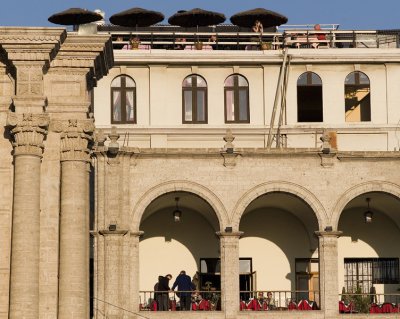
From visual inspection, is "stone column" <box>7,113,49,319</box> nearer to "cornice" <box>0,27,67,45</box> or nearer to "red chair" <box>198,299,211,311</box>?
"cornice" <box>0,27,67,45</box>

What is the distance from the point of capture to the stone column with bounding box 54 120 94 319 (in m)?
51.7

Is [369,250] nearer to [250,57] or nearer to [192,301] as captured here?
[192,301]

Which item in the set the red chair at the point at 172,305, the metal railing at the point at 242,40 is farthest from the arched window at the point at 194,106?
the red chair at the point at 172,305

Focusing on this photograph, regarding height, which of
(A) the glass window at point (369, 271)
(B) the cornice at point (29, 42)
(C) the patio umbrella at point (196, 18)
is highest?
(C) the patio umbrella at point (196, 18)

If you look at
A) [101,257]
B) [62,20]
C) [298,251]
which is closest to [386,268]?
[298,251]

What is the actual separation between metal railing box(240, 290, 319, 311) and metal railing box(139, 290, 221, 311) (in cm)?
100

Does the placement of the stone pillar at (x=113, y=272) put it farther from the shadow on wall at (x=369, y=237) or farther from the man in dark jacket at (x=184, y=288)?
the shadow on wall at (x=369, y=237)

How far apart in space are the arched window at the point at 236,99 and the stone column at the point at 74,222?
60.1ft

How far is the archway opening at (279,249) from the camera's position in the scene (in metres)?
66.0

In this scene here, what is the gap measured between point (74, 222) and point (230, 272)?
1101cm

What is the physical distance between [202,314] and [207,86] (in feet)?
41.4

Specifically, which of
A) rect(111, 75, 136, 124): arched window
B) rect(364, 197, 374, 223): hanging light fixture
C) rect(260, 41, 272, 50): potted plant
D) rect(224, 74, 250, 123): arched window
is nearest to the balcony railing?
rect(364, 197, 374, 223): hanging light fixture

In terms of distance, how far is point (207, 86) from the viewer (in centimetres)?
7056

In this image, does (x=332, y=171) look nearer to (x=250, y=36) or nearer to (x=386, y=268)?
(x=386, y=268)
